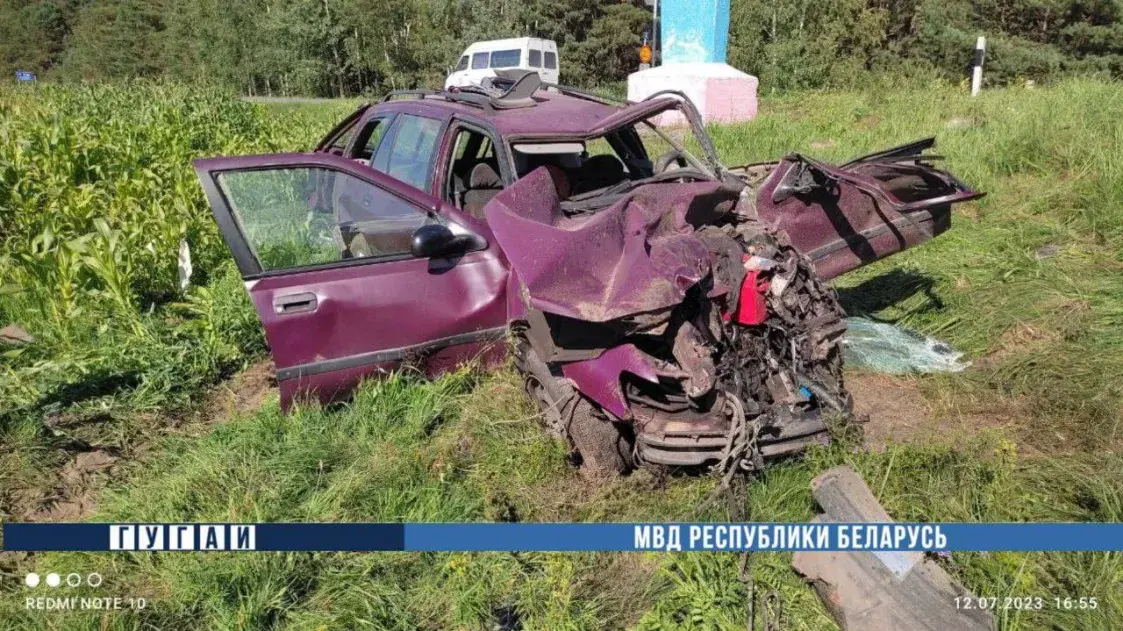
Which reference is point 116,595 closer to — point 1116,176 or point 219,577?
point 219,577

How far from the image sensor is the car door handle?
3.66 meters

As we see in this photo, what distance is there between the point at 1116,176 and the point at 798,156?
12.6ft

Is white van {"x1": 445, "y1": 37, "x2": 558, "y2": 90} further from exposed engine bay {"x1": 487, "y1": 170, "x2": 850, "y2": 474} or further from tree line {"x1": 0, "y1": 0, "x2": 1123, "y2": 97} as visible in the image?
exposed engine bay {"x1": 487, "y1": 170, "x2": 850, "y2": 474}

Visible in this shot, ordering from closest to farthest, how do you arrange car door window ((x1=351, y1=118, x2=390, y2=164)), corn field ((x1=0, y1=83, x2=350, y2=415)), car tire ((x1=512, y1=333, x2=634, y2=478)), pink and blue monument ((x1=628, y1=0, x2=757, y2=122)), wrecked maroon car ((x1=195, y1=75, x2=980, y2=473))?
wrecked maroon car ((x1=195, y1=75, x2=980, y2=473)) < car tire ((x1=512, y1=333, x2=634, y2=478)) < corn field ((x1=0, y1=83, x2=350, y2=415)) < car door window ((x1=351, y1=118, x2=390, y2=164)) < pink and blue monument ((x1=628, y1=0, x2=757, y2=122))

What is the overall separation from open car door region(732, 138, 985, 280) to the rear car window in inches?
719

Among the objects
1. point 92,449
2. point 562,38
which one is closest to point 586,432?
point 92,449

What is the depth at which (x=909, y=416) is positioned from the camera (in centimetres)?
428

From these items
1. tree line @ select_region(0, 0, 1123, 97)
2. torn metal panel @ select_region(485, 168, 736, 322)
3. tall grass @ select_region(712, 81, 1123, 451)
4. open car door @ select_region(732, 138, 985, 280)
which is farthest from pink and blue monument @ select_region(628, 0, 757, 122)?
torn metal panel @ select_region(485, 168, 736, 322)

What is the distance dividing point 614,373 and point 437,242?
4.26ft

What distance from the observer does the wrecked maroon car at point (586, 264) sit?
123 inches

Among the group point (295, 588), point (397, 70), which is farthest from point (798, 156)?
point (397, 70)

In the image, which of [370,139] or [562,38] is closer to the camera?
[370,139]

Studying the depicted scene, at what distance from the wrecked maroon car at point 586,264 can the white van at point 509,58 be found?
17.3 meters

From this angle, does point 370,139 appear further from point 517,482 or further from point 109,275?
point 517,482
